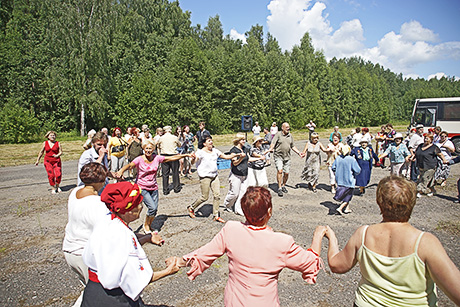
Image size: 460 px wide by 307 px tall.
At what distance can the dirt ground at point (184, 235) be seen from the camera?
13.1 feet

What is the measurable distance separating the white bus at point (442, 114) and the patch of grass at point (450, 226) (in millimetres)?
17120

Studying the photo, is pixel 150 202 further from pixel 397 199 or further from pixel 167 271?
pixel 397 199

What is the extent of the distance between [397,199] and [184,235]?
4694 mm

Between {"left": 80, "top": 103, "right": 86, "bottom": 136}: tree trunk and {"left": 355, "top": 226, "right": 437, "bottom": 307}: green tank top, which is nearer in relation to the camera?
{"left": 355, "top": 226, "right": 437, "bottom": 307}: green tank top

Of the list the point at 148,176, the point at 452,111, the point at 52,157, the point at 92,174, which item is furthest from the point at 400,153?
the point at 452,111

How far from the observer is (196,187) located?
393 inches

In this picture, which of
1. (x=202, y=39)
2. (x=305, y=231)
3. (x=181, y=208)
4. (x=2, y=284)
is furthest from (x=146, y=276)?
(x=202, y=39)

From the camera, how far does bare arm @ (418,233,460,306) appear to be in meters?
1.63

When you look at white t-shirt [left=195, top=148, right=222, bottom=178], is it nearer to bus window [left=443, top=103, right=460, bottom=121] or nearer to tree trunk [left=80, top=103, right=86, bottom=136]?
bus window [left=443, top=103, right=460, bottom=121]

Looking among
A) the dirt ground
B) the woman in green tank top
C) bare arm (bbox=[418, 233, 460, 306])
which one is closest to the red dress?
the dirt ground

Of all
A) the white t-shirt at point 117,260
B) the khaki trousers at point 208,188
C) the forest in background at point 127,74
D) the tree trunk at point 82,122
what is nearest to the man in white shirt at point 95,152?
the khaki trousers at point 208,188

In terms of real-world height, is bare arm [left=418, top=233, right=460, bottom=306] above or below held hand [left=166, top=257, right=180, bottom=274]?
above

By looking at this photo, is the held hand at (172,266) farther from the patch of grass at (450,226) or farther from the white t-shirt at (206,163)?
the patch of grass at (450,226)

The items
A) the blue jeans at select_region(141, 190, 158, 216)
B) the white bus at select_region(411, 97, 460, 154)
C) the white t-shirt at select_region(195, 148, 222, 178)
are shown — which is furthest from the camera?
the white bus at select_region(411, 97, 460, 154)
